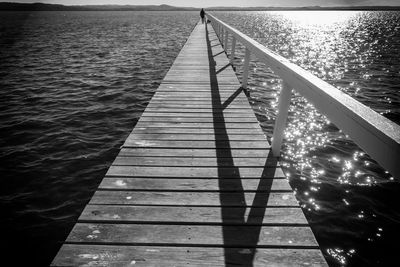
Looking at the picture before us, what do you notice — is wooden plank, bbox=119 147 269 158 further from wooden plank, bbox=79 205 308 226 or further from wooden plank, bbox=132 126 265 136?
wooden plank, bbox=79 205 308 226

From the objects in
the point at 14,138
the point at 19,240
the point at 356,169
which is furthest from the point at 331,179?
the point at 14,138

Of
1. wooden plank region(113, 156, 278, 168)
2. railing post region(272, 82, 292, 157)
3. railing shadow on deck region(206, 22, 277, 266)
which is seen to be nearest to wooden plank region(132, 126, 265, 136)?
railing shadow on deck region(206, 22, 277, 266)

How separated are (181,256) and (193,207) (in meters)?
0.58

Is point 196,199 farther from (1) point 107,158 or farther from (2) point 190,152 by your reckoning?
(1) point 107,158

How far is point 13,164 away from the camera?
5.32 m

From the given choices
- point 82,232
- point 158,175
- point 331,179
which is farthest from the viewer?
point 331,179

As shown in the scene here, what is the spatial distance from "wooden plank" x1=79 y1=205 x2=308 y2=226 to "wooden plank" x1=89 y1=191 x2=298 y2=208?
65mm

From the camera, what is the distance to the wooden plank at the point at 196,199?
8.58 feet

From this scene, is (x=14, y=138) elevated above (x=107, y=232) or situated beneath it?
situated beneath

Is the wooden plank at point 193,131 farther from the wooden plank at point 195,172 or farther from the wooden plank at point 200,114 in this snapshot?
the wooden plank at point 195,172

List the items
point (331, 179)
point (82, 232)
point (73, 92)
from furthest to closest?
point (73, 92)
point (331, 179)
point (82, 232)

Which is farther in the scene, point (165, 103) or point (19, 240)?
point (165, 103)

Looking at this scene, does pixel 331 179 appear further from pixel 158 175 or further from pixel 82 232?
pixel 82 232

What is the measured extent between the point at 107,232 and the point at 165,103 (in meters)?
3.50
